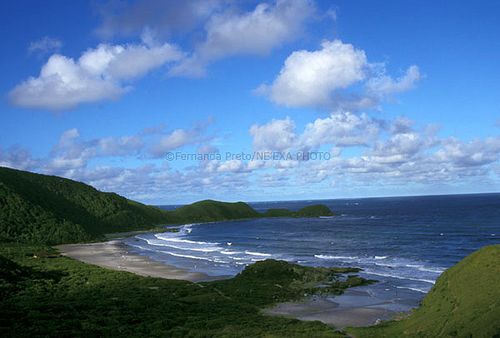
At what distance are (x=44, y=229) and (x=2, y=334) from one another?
119146 mm

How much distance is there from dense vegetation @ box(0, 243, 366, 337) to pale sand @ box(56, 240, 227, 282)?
7.82m

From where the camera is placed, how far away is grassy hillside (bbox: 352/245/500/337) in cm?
3116

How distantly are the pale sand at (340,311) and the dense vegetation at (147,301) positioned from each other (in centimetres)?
294

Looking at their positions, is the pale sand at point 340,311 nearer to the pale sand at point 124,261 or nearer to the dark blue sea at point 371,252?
the dark blue sea at point 371,252

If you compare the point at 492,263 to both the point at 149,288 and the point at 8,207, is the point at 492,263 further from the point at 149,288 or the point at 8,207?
the point at 8,207

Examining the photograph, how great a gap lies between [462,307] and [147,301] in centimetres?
3436

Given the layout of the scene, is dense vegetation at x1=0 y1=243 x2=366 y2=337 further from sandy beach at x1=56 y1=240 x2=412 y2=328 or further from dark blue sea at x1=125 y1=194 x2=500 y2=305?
dark blue sea at x1=125 y1=194 x2=500 y2=305

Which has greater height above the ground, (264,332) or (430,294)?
(430,294)

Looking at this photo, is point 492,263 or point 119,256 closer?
point 492,263

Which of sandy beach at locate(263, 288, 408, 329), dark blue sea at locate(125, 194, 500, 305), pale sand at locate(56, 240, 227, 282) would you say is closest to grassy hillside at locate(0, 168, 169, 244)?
pale sand at locate(56, 240, 227, 282)

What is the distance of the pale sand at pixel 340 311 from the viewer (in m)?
47.2

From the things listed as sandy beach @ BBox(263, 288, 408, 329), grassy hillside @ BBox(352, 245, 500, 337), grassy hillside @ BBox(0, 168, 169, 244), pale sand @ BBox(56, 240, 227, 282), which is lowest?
sandy beach @ BBox(263, 288, 408, 329)

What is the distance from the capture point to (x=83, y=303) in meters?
51.0

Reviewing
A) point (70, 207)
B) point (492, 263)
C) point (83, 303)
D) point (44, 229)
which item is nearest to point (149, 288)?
point (83, 303)
